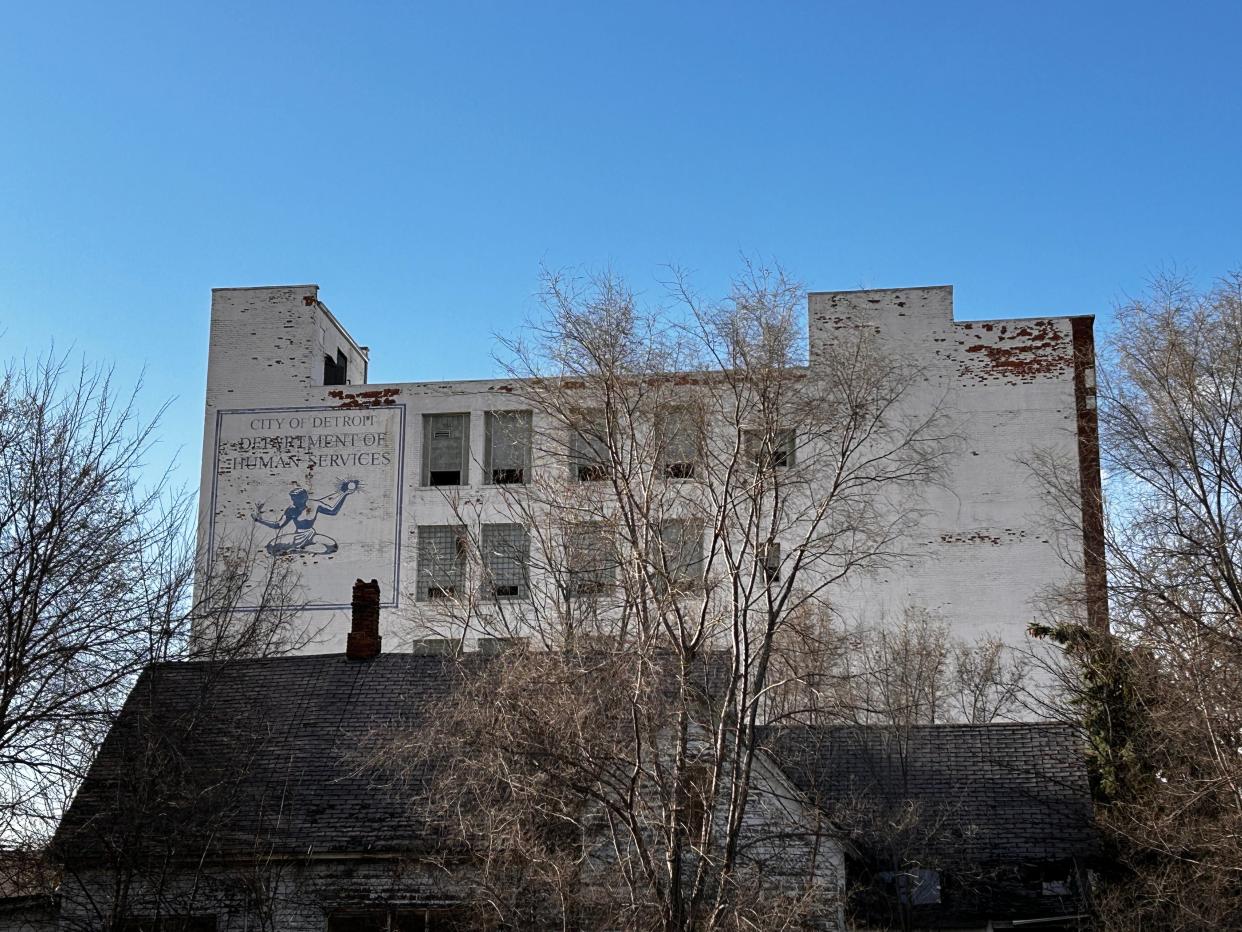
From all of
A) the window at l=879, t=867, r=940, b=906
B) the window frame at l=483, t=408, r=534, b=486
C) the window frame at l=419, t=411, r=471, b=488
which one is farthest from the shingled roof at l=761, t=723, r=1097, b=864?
the window frame at l=419, t=411, r=471, b=488

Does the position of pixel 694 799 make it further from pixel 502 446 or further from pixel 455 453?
pixel 455 453

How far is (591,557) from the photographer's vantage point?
28016 millimetres

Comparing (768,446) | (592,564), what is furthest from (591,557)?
(768,446)

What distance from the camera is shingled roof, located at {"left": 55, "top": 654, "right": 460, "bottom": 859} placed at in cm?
A: 2489

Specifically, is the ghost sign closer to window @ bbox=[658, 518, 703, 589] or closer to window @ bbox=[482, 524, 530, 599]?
window @ bbox=[482, 524, 530, 599]

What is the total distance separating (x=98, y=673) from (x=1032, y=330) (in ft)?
99.1

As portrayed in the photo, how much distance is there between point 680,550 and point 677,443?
171cm

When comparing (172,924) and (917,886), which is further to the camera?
(917,886)

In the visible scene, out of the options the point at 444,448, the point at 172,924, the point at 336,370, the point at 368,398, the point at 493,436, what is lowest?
the point at 172,924

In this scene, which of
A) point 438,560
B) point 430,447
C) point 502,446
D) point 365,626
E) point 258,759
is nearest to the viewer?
point 258,759

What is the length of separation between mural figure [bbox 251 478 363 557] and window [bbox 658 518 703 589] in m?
19.3

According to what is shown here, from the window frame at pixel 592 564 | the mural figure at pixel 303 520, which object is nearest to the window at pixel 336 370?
the mural figure at pixel 303 520

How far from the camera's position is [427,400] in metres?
47.3

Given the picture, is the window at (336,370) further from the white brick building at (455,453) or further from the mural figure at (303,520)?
the mural figure at (303,520)
